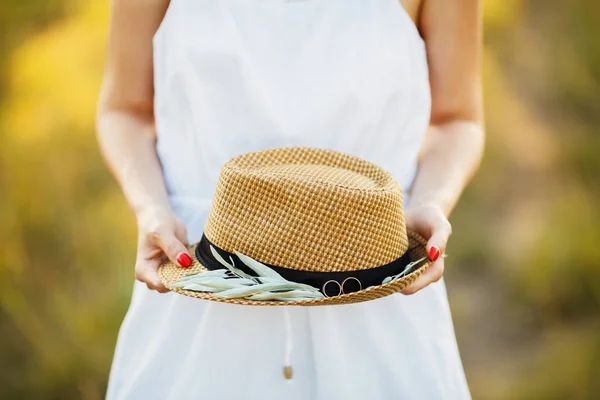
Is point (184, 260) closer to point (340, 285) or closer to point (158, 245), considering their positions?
point (158, 245)

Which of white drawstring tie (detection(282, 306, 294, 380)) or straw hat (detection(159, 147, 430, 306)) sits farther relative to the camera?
white drawstring tie (detection(282, 306, 294, 380))

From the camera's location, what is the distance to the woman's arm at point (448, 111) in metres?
1.68

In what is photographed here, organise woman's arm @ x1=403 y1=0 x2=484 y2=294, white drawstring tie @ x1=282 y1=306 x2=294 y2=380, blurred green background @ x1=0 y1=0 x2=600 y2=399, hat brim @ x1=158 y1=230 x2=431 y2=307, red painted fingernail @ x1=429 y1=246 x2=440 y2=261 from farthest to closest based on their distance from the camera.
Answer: blurred green background @ x1=0 y1=0 x2=600 y2=399 → woman's arm @ x1=403 y1=0 x2=484 y2=294 → white drawstring tie @ x1=282 y1=306 x2=294 y2=380 → red painted fingernail @ x1=429 y1=246 x2=440 y2=261 → hat brim @ x1=158 y1=230 x2=431 y2=307

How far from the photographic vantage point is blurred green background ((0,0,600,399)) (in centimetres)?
413

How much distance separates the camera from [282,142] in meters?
1.62

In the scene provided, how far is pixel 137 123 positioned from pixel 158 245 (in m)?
0.41

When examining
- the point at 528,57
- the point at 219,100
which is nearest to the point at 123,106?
the point at 219,100

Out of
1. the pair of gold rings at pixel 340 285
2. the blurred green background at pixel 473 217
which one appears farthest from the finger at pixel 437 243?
the blurred green background at pixel 473 217

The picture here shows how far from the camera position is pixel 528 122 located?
15.9ft

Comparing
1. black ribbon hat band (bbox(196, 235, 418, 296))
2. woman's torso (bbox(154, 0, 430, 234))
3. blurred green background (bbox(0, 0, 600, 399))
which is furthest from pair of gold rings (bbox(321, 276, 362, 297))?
blurred green background (bbox(0, 0, 600, 399))

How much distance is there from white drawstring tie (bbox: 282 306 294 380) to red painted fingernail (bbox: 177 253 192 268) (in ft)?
0.79

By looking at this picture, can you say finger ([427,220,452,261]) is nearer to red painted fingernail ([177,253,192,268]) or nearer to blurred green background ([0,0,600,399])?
red painted fingernail ([177,253,192,268])

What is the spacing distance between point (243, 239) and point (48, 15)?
3.30 meters

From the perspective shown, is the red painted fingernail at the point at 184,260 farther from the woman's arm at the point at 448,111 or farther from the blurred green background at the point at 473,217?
the blurred green background at the point at 473,217
